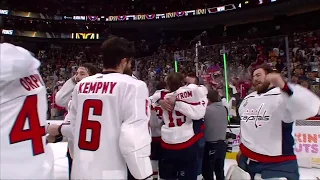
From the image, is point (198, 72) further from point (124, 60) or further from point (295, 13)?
point (295, 13)

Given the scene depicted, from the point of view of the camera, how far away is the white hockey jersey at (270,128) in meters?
2.38

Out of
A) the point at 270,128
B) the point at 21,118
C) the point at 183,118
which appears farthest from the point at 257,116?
the point at 21,118

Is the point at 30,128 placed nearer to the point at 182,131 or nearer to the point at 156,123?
the point at 182,131

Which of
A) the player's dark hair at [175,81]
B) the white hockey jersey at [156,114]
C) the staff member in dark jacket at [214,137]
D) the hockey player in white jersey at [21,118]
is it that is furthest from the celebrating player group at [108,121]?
the staff member in dark jacket at [214,137]

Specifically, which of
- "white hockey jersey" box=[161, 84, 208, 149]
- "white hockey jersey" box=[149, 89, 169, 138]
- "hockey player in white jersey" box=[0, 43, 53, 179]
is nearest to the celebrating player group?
"hockey player in white jersey" box=[0, 43, 53, 179]

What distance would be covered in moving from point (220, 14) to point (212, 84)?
1326cm

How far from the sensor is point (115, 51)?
2006mm

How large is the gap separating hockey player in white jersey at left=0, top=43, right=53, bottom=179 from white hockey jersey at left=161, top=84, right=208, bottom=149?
7.31ft

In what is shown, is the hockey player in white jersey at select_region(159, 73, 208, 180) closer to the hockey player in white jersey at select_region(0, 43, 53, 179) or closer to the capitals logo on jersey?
the capitals logo on jersey

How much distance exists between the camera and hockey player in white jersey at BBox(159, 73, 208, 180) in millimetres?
3846

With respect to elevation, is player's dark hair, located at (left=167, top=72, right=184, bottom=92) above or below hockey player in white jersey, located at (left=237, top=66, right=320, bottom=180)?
above

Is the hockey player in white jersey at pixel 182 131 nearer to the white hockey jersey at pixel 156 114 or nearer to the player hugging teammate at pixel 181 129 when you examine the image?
the player hugging teammate at pixel 181 129

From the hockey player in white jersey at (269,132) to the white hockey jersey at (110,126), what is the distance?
829 millimetres

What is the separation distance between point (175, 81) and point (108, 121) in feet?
7.01
